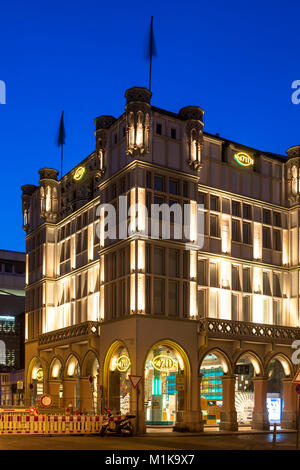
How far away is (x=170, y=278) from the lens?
1702 inches

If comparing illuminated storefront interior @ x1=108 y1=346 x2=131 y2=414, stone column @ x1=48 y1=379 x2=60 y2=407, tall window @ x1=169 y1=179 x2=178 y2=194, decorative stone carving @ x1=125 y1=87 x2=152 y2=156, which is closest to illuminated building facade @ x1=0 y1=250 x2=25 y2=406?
stone column @ x1=48 y1=379 x2=60 y2=407

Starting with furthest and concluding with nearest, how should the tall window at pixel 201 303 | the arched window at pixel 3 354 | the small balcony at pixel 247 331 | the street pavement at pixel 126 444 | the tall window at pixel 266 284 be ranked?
the arched window at pixel 3 354 → the tall window at pixel 266 284 → the tall window at pixel 201 303 → the small balcony at pixel 247 331 → the street pavement at pixel 126 444

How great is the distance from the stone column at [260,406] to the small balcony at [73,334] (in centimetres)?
1056

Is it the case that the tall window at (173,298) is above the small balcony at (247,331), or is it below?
above

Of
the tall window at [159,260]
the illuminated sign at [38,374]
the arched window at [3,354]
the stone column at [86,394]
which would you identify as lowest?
the stone column at [86,394]

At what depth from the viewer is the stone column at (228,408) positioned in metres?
44.2

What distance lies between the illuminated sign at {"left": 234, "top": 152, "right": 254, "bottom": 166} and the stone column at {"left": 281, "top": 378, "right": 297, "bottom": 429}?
14434 millimetres

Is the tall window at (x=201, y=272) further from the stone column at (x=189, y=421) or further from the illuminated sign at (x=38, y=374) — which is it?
the illuminated sign at (x=38, y=374)

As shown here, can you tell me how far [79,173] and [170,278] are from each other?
14.6m

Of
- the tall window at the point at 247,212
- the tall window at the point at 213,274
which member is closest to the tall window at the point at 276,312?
the tall window at the point at 213,274

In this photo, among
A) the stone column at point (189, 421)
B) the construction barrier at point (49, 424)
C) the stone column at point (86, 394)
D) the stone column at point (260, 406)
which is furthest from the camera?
the stone column at point (86, 394)

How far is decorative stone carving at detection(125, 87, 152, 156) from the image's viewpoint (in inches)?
1714

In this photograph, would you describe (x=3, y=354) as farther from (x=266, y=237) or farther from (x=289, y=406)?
(x=289, y=406)

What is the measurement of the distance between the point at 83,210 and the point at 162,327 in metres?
13.8
